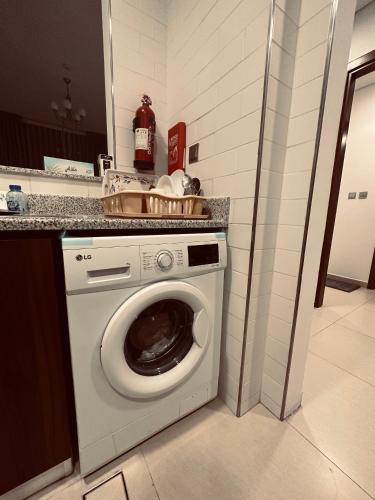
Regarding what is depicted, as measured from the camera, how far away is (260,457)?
0.79 metres

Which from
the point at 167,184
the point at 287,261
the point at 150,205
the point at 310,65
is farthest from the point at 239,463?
the point at 310,65

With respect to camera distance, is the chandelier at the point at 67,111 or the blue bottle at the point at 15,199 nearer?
the blue bottle at the point at 15,199

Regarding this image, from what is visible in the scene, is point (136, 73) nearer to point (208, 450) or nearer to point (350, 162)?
point (208, 450)

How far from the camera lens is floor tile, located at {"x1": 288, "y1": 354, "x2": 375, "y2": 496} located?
2.53ft

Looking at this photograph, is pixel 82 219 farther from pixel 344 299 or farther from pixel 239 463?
pixel 344 299

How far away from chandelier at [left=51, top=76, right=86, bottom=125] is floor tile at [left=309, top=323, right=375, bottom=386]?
2438 millimetres

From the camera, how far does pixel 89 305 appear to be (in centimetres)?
→ 57

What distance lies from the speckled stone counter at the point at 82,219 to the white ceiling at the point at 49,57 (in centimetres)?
59

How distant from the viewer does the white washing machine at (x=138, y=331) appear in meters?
0.58

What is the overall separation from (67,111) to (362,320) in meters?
3.09

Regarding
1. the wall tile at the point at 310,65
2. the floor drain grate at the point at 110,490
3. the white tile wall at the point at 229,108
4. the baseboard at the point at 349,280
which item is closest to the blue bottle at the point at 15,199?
the white tile wall at the point at 229,108

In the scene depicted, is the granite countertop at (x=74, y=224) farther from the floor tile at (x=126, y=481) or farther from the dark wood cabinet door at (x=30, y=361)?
the floor tile at (x=126, y=481)

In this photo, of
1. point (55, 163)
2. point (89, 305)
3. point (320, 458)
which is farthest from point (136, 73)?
point (320, 458)

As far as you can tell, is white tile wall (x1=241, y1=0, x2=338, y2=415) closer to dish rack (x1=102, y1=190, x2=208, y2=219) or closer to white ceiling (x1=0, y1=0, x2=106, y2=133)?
dish rack (x1=102, y1=190, x2=208, y2=219)
